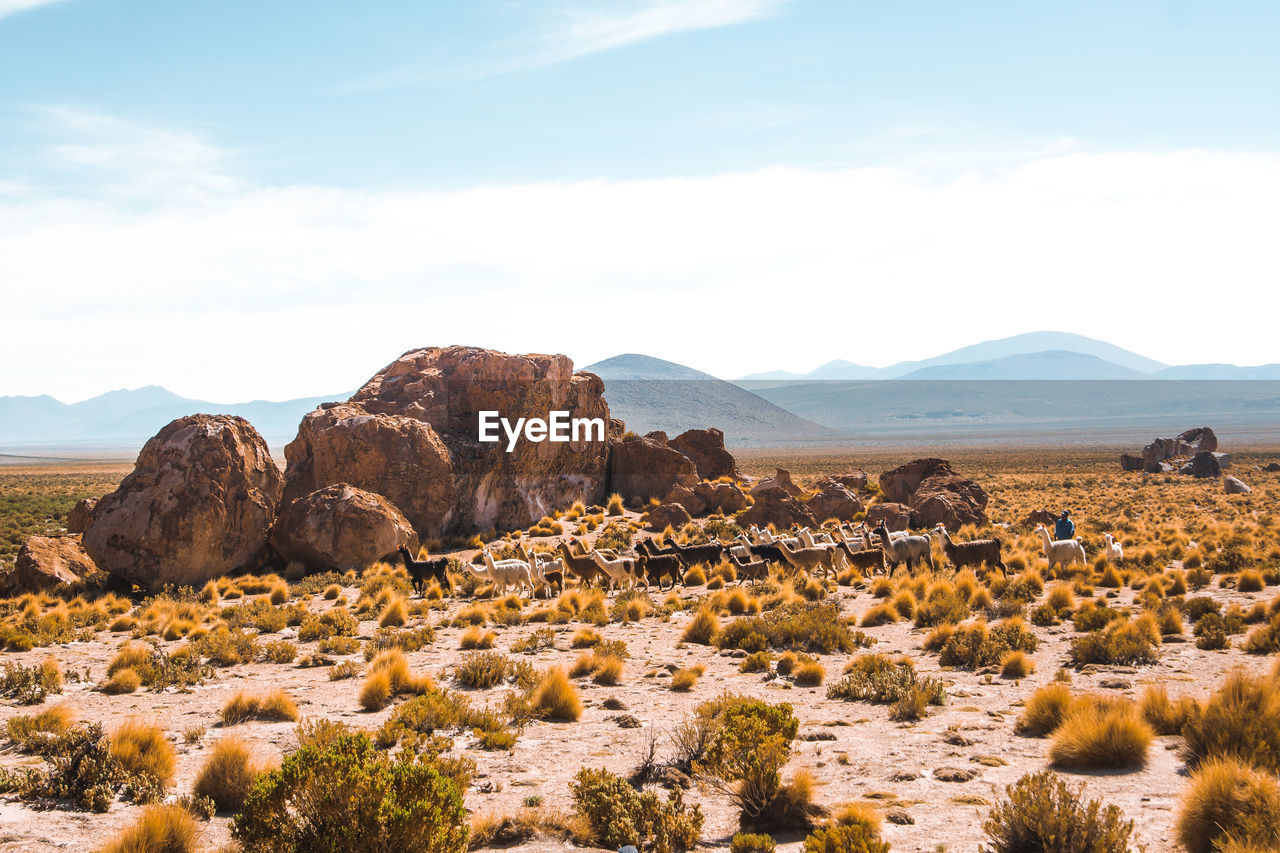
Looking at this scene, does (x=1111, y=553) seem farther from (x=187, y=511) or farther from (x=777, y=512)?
(x=187, y=511)

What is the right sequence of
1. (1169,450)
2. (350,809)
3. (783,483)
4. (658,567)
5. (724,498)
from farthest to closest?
(1169,450), (783,483), (724,498), (658,567), (350,809)

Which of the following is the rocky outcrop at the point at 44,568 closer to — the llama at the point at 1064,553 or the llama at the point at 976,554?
the llama at the point at 976,554

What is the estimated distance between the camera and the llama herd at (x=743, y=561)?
22125mm

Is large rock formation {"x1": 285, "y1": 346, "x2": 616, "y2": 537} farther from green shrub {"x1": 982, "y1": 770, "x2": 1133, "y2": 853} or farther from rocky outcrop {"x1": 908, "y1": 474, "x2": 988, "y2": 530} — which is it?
green shrub {"x1": 982, "y1": 770, "x2": 1133, "y2": 853}

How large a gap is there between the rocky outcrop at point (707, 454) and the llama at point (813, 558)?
23.0m

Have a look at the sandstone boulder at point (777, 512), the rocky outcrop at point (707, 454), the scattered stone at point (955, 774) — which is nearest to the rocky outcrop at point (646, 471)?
the rocky outcrop at point (707, 454)

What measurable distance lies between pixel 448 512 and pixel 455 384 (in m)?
6.25

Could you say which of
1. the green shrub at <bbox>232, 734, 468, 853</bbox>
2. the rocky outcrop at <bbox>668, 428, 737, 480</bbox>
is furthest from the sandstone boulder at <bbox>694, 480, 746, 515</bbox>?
the green shrub at <bbox>232, 734, 468, 853</bbox>

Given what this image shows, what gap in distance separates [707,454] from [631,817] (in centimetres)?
4137

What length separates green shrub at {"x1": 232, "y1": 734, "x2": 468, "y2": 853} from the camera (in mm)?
6363

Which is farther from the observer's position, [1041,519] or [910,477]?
[910,477]

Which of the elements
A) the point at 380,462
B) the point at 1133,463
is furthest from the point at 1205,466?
the point at 380,462

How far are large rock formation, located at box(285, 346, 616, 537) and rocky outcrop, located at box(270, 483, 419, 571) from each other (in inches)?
107

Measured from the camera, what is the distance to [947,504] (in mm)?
34594
